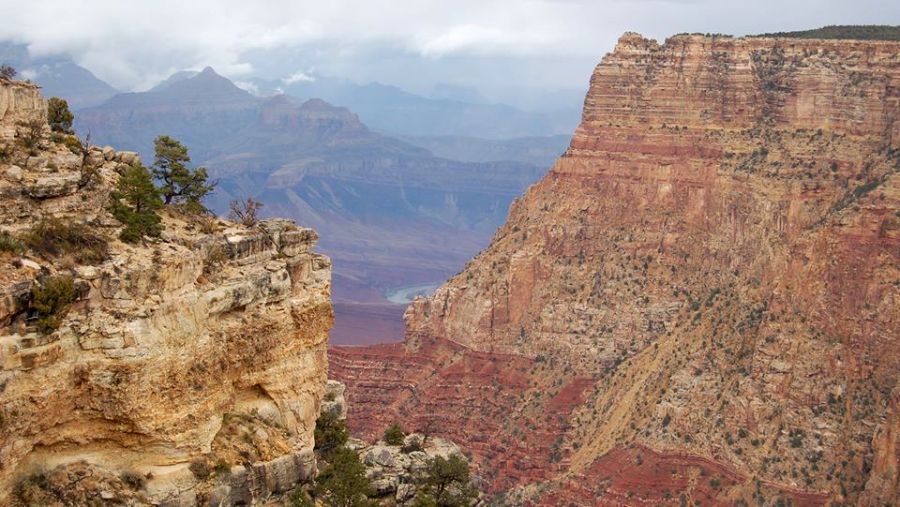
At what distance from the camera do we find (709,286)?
7988 centimetres

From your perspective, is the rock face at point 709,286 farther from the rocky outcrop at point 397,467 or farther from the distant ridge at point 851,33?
the rocky outcrop at point 397,467

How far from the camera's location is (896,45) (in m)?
78.1

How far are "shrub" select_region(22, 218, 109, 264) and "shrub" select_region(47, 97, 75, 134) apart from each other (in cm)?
499

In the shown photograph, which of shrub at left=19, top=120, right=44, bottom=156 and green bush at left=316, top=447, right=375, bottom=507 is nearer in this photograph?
shrub at left=19, top=120, right=44, bottom=156

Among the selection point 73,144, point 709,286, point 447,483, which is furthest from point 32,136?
point 709,286

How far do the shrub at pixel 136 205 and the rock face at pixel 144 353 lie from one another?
0.32 meters

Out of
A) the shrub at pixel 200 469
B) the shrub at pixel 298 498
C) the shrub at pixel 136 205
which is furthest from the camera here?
the shrub at pixel 298 498

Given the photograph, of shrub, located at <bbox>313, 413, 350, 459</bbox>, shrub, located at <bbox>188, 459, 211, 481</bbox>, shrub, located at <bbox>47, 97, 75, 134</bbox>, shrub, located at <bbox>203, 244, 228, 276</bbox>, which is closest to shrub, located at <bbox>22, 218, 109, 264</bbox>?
shrub, located at <bbox>203, 244, 228, 276</bbox>

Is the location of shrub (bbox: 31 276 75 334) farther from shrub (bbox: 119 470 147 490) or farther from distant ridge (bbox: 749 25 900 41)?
distant ridge (bbox: 749 25 900 41)

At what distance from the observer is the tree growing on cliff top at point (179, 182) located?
32188 mm

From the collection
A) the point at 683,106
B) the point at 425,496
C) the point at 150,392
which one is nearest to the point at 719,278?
the point at 683,106

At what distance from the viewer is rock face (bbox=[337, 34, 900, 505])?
64562 millimetres

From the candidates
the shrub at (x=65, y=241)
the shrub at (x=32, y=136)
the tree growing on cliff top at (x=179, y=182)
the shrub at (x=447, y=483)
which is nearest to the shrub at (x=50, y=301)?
the shrub at (x=65, y=241)

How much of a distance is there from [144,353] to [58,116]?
366 inches
